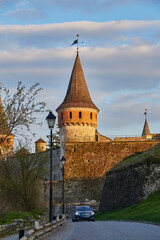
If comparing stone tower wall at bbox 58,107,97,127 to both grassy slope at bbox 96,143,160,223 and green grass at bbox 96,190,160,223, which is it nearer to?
grassy slope at bbox 96,143,160,223

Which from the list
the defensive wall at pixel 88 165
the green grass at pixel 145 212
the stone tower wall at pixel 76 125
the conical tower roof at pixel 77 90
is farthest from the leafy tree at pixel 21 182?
the conical tower roof at pixel 77 90

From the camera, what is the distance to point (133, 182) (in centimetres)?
3925

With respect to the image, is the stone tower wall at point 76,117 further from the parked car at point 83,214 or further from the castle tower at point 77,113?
the parked car at point 83,214

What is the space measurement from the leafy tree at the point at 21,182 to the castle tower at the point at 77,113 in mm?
25730

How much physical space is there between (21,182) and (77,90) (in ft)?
103

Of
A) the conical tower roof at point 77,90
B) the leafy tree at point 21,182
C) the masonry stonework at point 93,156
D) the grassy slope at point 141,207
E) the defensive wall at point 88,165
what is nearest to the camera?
the grassy slope at point 141,207

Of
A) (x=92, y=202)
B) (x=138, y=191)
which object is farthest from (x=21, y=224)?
(x=92, y=202)

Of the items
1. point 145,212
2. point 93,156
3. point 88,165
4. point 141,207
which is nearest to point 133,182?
point 141,207

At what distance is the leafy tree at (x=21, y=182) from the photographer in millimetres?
33625

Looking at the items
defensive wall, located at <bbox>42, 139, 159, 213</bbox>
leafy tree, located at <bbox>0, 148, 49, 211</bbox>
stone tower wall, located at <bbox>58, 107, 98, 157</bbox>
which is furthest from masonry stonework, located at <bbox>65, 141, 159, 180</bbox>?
leafy tree, located at <bbox>0, 148, 49, 211</bbox>

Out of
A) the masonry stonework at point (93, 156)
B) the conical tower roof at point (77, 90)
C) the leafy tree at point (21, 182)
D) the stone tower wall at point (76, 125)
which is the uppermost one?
the conical tower roof at point (77, 90)

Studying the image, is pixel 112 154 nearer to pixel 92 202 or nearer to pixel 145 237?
pixel 92 202

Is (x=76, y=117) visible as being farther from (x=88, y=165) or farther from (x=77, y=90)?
(x=88, y=165)

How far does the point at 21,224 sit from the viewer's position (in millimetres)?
23969
